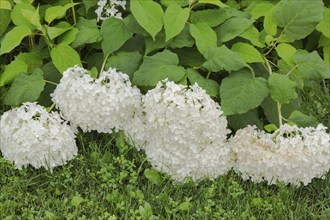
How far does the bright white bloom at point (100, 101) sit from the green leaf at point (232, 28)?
1.65ft

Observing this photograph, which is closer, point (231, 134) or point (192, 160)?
point (192, 160)

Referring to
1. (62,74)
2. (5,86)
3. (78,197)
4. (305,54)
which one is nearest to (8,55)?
(5,86)

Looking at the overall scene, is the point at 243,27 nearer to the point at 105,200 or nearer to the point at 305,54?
the point at 305,54

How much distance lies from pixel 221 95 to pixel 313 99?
81 centimetres

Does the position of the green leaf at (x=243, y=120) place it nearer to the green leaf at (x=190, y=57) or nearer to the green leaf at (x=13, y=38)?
the green leaf at (x=190, y=57)

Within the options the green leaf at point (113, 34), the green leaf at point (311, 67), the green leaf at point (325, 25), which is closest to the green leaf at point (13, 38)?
the green leaf at point (113, 34)

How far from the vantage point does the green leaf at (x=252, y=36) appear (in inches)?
128

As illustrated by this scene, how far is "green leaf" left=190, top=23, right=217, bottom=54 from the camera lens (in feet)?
10.4

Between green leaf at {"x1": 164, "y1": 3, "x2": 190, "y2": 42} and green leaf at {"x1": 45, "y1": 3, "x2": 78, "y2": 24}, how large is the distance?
463 millimetres

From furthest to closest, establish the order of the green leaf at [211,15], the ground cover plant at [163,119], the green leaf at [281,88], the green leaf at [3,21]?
the green leaf at [3,21]
the green leaf at [211,15]
the green leaf at [281,88]
the ground cover plant at [163,119]

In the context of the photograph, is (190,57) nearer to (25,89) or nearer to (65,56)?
(65,56)

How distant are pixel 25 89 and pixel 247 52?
1026mm

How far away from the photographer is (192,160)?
3002 mm

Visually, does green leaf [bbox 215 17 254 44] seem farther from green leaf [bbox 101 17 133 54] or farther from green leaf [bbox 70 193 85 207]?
green leaf [bbox 70 193 85 207]
